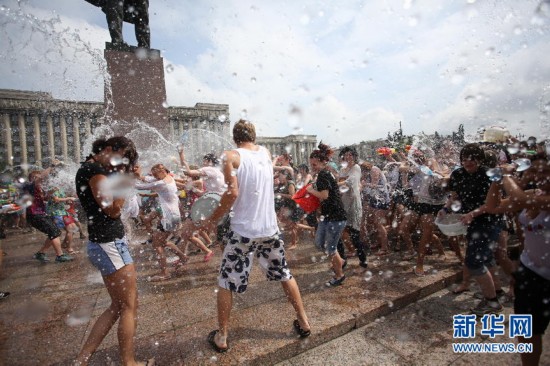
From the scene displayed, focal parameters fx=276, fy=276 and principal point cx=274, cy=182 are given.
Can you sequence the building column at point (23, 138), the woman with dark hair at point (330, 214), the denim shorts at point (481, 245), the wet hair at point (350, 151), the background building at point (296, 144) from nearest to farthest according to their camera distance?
the denim shorts at point (481, 245), the woman with dark hair at point (330, 214), the wet hair at point (350, 151), the background building at point (296, 144), the building column at point (23, 138)

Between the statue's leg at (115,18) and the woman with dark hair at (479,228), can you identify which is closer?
the woman with dark hair at (479,228)

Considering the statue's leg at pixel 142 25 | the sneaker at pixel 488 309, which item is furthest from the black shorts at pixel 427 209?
the statue's leg at pixel 142 25

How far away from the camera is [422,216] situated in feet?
14.5

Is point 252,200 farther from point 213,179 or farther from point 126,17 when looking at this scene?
point 126,17

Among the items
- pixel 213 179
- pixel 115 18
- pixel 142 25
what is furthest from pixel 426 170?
pixel 115 18

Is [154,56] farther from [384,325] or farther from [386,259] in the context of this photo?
[384,325]

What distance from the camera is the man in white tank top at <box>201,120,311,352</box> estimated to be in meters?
2.43

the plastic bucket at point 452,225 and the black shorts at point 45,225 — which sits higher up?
the plastic bucket at point 452,225

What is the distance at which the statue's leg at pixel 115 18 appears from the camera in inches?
299

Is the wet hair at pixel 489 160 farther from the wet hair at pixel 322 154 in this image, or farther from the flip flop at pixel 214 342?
the flip flop at pixel 214 342

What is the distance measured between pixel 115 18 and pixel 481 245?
9.81m

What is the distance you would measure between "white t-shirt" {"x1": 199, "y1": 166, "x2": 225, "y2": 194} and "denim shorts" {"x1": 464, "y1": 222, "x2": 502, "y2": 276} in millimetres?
3626

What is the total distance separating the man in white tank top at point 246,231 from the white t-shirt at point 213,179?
234cm

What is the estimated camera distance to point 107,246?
2188 mm
